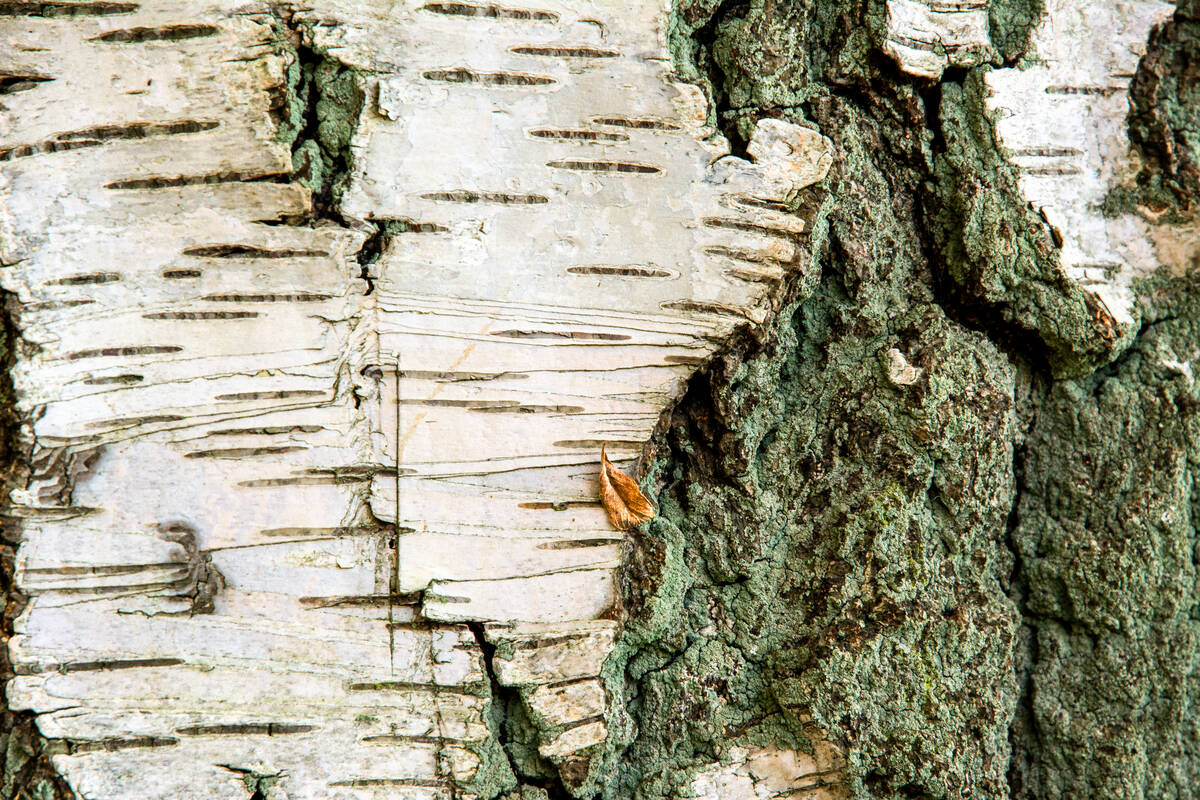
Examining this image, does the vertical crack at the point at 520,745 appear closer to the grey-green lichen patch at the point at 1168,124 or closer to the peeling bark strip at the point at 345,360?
the peeling bark strip at the point at 345,360

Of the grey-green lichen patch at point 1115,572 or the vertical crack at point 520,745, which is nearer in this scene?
the vertical crack at point 520,745

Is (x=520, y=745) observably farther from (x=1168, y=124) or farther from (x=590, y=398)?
(x=1168, y=124)

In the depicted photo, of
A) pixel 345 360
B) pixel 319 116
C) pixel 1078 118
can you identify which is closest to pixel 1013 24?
pixel 1078 118

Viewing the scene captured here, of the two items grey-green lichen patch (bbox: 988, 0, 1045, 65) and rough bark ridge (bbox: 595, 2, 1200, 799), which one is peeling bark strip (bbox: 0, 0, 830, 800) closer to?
rough bark ridge (bbox: 595, 2, 1200, 799)

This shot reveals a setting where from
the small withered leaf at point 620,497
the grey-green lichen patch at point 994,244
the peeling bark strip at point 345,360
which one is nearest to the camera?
the peeling bark strip at point 345,360

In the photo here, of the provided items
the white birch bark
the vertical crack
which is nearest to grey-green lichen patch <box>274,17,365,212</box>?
the vertical crack

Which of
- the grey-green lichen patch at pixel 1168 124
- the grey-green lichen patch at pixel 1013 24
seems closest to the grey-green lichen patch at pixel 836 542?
the grey-green lichen patch at pixel 1013 24

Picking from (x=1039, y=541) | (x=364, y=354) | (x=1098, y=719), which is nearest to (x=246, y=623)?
(x=364, y=354)
